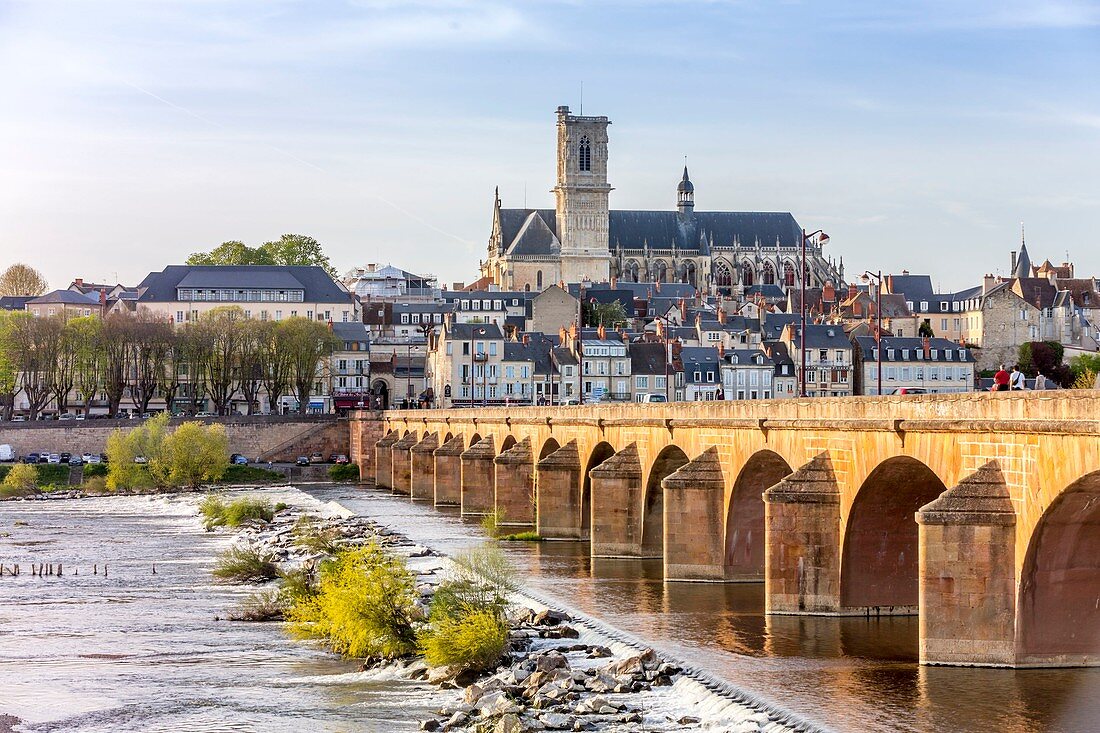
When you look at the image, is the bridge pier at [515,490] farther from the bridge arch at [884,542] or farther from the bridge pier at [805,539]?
the bridge arch at [884,542]

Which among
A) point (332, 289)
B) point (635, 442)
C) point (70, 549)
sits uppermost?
point (332, 289)

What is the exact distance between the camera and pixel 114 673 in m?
33.0

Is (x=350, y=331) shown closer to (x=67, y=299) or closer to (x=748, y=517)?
(x=67, y=299)

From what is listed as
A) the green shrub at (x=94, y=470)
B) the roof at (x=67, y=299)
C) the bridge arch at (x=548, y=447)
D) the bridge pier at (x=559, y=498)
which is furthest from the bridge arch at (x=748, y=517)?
the roof at (x=67, y=299)

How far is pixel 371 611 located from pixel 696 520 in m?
11.0

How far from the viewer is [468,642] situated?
30891 millimetres

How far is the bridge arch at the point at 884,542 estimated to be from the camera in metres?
33.6

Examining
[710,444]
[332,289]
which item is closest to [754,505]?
[710,444]

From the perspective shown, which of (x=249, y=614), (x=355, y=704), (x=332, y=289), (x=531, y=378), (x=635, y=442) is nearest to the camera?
(x=355, y=704)

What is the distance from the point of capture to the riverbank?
85.7ft

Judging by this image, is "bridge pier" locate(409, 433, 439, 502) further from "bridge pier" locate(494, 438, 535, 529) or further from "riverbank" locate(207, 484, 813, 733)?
"riverbank" locate(207, 484, 813, 733)

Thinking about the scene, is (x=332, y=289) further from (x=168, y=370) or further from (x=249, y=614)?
(x=249, y=614)

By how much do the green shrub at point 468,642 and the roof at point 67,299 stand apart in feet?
454

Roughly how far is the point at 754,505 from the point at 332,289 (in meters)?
125
